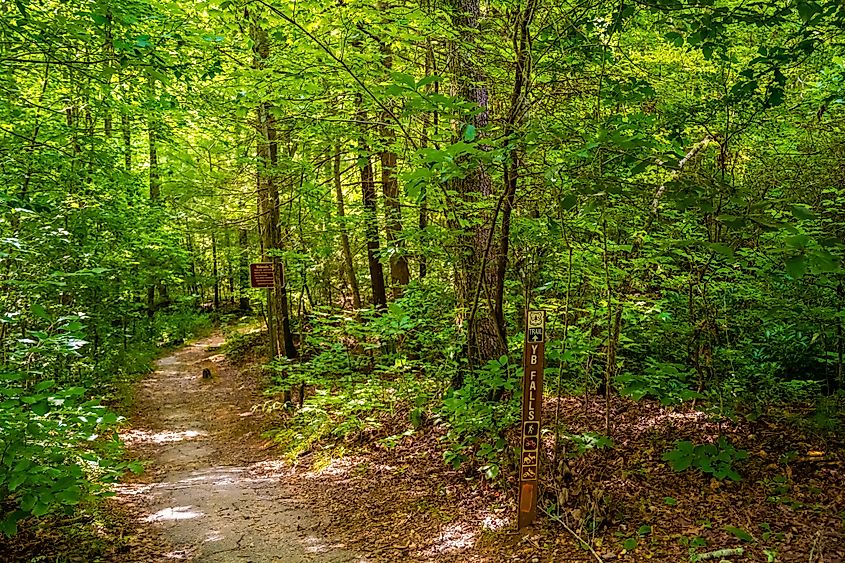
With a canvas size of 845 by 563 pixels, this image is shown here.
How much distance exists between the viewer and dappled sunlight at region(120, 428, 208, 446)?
9.51m

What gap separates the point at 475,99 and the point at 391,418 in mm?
4700

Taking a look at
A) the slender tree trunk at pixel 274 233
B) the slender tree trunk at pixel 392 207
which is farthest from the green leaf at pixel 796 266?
the slender tree trunk at pixel 274 233

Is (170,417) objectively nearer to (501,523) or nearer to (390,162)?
(390,162)

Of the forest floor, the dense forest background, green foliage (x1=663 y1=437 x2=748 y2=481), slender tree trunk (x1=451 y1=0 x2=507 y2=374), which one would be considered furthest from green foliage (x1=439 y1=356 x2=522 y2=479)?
green foliage (x1=663 y1=437 x2=748 y2=481)

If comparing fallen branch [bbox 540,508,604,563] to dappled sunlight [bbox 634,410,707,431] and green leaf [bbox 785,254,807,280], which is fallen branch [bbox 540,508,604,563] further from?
green leaf [bbox 785,254,807,280]

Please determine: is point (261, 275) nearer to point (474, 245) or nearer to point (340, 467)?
point (340, 467)

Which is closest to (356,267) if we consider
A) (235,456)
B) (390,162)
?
(390,162)

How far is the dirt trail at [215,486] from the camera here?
504cm

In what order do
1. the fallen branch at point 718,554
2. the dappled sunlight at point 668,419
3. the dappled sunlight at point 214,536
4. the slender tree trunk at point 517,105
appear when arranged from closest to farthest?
the fallen branch at point 718,554 → the slender tree trunk at point 517,105 → the dappled sunlight at point 214,536 → the dappled sunlight at point 668,419

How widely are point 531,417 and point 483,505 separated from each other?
4.08 ft

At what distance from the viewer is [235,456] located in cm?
862

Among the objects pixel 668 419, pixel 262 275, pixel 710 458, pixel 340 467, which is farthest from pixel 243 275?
pixel 710 458

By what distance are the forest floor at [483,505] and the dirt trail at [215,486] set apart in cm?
3

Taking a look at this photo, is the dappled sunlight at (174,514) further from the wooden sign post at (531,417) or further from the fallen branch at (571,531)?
the fallen branch at (571,531)
